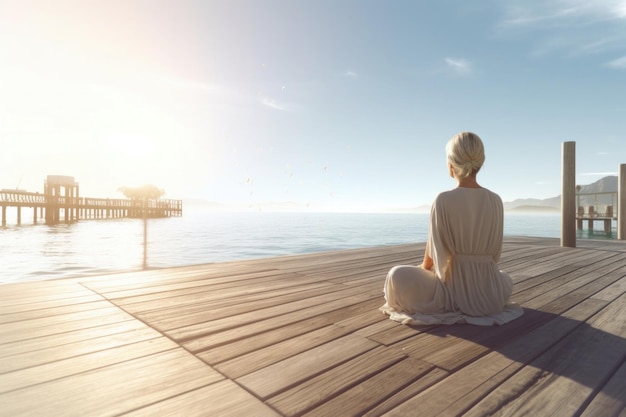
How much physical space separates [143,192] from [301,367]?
66.6 meters

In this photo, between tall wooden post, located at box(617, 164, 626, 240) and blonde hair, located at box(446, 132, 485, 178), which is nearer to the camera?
blonde hair, located at box(446, 132, 485, 178)

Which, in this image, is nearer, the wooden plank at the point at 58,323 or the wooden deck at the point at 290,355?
the wooden deck at the point at 290,355

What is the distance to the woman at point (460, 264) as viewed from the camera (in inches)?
86.8

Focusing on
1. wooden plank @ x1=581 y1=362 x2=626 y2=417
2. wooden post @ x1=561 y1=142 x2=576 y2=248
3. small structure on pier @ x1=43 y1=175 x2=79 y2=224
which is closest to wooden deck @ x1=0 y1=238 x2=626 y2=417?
wooden plank @ x1=581 y1=362 x2=626 y2=417

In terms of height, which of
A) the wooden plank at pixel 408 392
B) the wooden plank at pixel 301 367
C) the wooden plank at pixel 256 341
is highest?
the wooden plank at pixel 408 392

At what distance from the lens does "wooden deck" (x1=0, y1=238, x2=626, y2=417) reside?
1.33m

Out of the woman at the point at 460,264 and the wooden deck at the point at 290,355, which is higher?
the woman at the point at 460,264

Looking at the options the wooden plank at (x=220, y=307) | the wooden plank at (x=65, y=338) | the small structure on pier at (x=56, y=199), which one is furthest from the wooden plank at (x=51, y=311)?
the small structure on pier at (x=56, y=199)

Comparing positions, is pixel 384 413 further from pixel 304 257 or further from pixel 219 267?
pixel 304 257

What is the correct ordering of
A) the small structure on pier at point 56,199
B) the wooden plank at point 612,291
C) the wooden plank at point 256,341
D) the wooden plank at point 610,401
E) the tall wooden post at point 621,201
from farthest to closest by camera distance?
1. the small structure on pier at point 56,199
2. the tall wooden post at point 621,201
3. the wooden plank at point 612,291
4. the wooden plank at point 256,341
5. the wooden plank at point 610,401

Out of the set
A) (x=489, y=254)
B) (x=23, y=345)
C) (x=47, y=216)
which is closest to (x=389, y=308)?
(x=489, y=254)

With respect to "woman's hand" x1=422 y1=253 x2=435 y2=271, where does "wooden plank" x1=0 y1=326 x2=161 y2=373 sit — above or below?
below

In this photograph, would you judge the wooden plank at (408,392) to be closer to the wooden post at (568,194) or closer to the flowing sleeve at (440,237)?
the flowing sleeve at (440,237)

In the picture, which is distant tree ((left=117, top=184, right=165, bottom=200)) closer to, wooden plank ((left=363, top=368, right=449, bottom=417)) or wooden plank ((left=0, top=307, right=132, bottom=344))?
wooden plank ((left=0, top=307, right=132, bottom=344))
